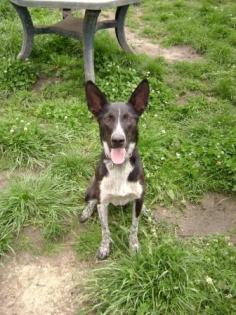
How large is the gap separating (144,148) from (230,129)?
1.04 meters

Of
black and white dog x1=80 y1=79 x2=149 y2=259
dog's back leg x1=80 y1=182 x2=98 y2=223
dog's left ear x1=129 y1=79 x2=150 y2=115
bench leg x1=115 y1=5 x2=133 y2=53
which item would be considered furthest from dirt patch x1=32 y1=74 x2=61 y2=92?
dog's left ear x1=129 y1=79 x2=150 y2=115

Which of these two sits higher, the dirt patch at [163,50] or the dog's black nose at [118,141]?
the dog's black nose at [118,141]

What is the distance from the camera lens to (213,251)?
12.3 ft

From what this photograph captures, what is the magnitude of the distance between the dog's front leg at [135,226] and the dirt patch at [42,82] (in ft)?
9.46

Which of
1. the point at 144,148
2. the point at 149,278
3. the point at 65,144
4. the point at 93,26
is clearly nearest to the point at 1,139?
the point at 65,144

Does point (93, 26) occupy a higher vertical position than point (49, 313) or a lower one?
higher

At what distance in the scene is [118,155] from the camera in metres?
3.34

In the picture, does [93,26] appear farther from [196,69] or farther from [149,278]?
[149,278]

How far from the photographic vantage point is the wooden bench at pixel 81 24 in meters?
5.30

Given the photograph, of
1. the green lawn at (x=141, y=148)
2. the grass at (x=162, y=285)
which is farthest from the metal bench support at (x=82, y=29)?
the grass at (x=162, y=285)

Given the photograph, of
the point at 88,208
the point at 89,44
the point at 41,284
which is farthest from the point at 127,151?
the point at 89,44

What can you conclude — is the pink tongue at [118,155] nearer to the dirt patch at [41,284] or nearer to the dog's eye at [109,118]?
the dog's eye at [109,118]

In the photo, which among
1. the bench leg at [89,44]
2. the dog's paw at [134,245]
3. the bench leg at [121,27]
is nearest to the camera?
the dog's paw at [134,245]

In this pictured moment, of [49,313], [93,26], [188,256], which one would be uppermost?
[93,26]
